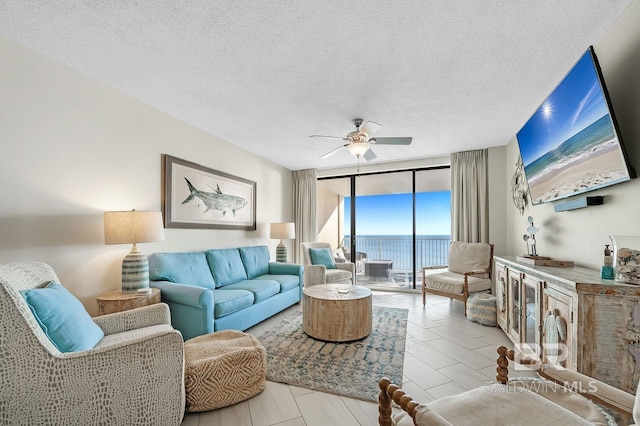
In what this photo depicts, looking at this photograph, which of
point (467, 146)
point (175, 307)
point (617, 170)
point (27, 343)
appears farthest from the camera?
point (467, 146)

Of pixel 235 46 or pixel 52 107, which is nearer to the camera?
pixel 235 46

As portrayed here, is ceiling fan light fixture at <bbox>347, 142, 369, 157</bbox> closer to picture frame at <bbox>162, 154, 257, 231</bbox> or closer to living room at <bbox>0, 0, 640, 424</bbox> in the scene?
living room at <bbox>0, 0, 640, 424</bbox>

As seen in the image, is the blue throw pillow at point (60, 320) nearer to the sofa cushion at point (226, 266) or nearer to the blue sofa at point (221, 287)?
the blue sofa at point (221, 287)

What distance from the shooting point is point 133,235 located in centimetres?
244

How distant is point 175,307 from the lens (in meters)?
2.69

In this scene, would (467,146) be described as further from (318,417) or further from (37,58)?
(37,58)

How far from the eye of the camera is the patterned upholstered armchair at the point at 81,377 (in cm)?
125

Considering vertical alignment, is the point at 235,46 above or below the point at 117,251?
above

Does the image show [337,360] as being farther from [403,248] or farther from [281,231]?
[403,248]

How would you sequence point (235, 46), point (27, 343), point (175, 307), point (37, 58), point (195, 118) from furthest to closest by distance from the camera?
point (195, 118) < point (175, 307) < point (37, 58) < point (235, 46) < point (27, 343)

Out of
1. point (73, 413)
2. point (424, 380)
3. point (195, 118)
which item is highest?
point (195, 118)

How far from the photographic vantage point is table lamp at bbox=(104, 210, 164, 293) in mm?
2424

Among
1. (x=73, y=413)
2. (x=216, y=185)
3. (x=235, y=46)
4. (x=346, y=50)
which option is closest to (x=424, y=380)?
(x=73, y=413)

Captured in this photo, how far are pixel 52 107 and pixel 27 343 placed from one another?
193 centimetres
